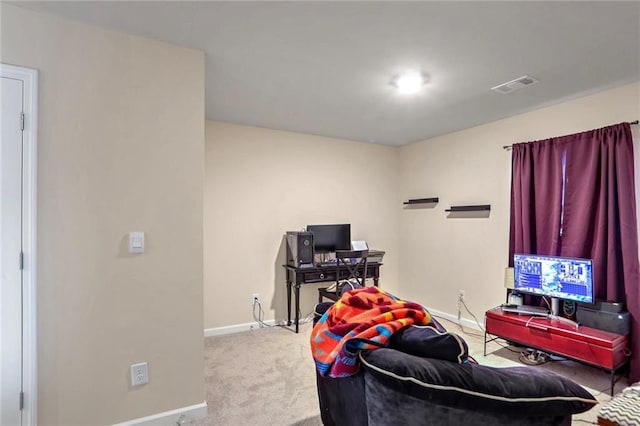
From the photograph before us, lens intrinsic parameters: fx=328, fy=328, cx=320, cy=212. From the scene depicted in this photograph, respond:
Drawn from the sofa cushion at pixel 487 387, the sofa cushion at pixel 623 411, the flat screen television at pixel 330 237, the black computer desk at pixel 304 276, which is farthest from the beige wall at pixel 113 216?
the sofa cushion at pixel 623 411

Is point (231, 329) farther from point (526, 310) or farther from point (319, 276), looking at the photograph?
point (526, 310)

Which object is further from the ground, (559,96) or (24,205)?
(559,96)

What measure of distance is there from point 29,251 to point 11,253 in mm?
71

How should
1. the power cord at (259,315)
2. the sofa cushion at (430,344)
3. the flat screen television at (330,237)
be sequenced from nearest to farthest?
1. the sofa cushion at (430,344)
2. the power cord at (259,315)
3. the flat screen television at (330,237)

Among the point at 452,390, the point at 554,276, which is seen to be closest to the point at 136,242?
the point at 452,390

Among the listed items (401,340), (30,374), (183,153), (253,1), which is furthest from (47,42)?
(401,340)

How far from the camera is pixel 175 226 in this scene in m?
2.11

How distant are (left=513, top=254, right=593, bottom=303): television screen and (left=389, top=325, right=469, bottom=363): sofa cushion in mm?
2159

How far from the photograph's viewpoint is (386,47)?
2.11m

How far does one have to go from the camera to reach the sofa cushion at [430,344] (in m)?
1.24

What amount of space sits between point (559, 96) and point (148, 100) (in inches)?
132

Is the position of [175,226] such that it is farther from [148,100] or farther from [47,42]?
[47,42]

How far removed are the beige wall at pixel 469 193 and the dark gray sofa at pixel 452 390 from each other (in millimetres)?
2587

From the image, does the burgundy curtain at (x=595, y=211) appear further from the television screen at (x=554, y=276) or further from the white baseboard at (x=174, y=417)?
the white baseboard at (x=174, y=417)
